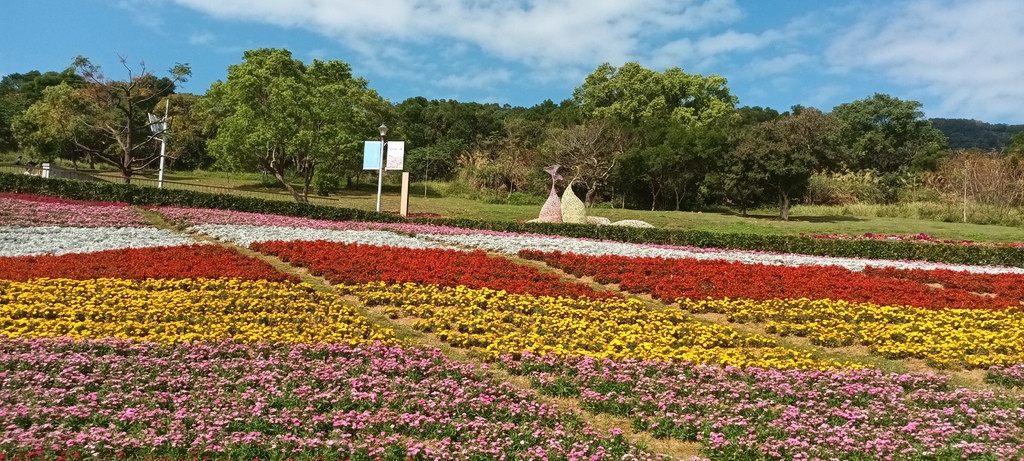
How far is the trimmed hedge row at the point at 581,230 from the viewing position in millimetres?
20578

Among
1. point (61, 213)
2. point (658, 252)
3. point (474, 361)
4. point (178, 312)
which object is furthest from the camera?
point (658, 252)

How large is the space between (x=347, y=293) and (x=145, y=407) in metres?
5.76

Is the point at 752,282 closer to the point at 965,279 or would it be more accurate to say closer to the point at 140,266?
the point at 965,279

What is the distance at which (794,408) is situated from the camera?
21.8 feet

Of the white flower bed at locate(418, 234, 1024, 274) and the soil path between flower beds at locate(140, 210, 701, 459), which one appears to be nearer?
the soil path between flower beds at locate(140, 210, 701, 459)

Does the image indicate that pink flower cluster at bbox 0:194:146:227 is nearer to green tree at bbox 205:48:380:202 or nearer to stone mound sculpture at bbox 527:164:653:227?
green tree at bbox 205:48:380:202

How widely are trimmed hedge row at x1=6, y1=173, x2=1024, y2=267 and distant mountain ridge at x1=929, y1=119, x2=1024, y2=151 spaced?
140040mm

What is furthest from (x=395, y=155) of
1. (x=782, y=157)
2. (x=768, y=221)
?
(x=782, y=157)

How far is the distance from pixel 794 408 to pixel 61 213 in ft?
63.2

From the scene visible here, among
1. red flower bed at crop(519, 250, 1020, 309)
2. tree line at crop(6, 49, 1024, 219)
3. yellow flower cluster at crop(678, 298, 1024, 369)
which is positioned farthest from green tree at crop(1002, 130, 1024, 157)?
yellow flower cluster at crop(678, 298, 1024, 369)

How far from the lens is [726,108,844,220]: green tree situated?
3812 centimetres

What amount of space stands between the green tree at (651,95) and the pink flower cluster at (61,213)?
142 ft

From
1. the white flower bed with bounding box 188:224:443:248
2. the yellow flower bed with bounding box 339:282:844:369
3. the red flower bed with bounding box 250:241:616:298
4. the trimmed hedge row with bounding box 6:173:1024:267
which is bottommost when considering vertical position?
the yellow flower bed with bounding box 339:282:844:369

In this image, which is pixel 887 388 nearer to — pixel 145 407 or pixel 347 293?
pixel 145 407
